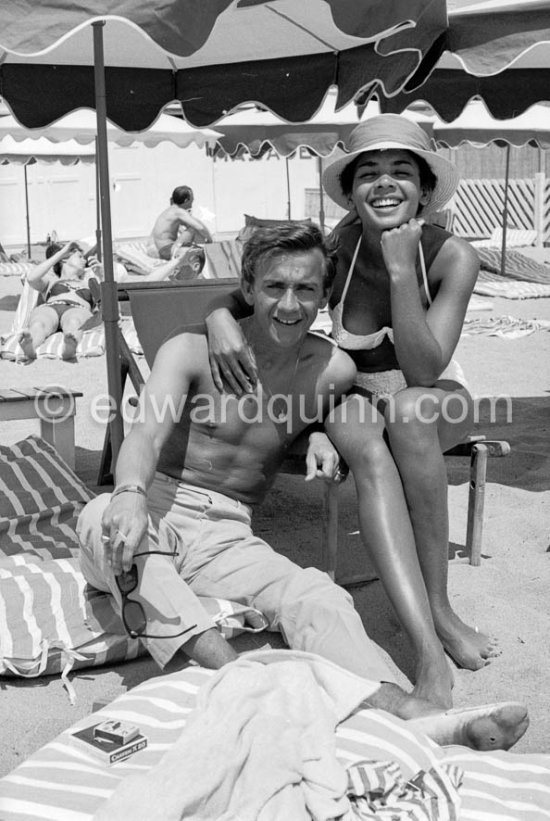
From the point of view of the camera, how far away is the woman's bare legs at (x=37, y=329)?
342 inches

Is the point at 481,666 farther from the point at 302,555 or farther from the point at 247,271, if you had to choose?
the point at 247,271

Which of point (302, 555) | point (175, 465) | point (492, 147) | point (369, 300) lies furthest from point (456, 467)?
point (492, 147)

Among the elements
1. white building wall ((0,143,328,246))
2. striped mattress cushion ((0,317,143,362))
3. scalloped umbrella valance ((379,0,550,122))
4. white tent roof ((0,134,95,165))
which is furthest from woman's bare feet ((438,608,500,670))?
white building wall ((0,143,328,246))

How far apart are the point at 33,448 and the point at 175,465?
1.73m

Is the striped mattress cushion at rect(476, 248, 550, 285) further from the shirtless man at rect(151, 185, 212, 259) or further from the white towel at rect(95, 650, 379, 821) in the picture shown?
the white towel at rect(95, 650, 379, 821)

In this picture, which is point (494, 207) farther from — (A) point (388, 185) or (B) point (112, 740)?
(B) point (112, 740)

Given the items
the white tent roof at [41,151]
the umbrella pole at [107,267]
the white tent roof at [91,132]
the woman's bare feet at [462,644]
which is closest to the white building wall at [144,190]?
the white tent roof at [41,151]

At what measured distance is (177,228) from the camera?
42.8ft

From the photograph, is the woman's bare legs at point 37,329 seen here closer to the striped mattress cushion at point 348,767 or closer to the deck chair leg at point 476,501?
the deck chair leg at point 476,501

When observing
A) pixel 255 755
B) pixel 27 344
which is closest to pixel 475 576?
pixel 255 755

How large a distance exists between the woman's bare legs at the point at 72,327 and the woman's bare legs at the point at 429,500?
596 centimetres

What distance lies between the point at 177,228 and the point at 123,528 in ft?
35.4

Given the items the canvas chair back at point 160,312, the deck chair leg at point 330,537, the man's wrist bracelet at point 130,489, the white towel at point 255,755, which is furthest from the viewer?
the canvas chair back at point 160,312

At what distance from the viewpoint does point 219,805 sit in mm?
2055
